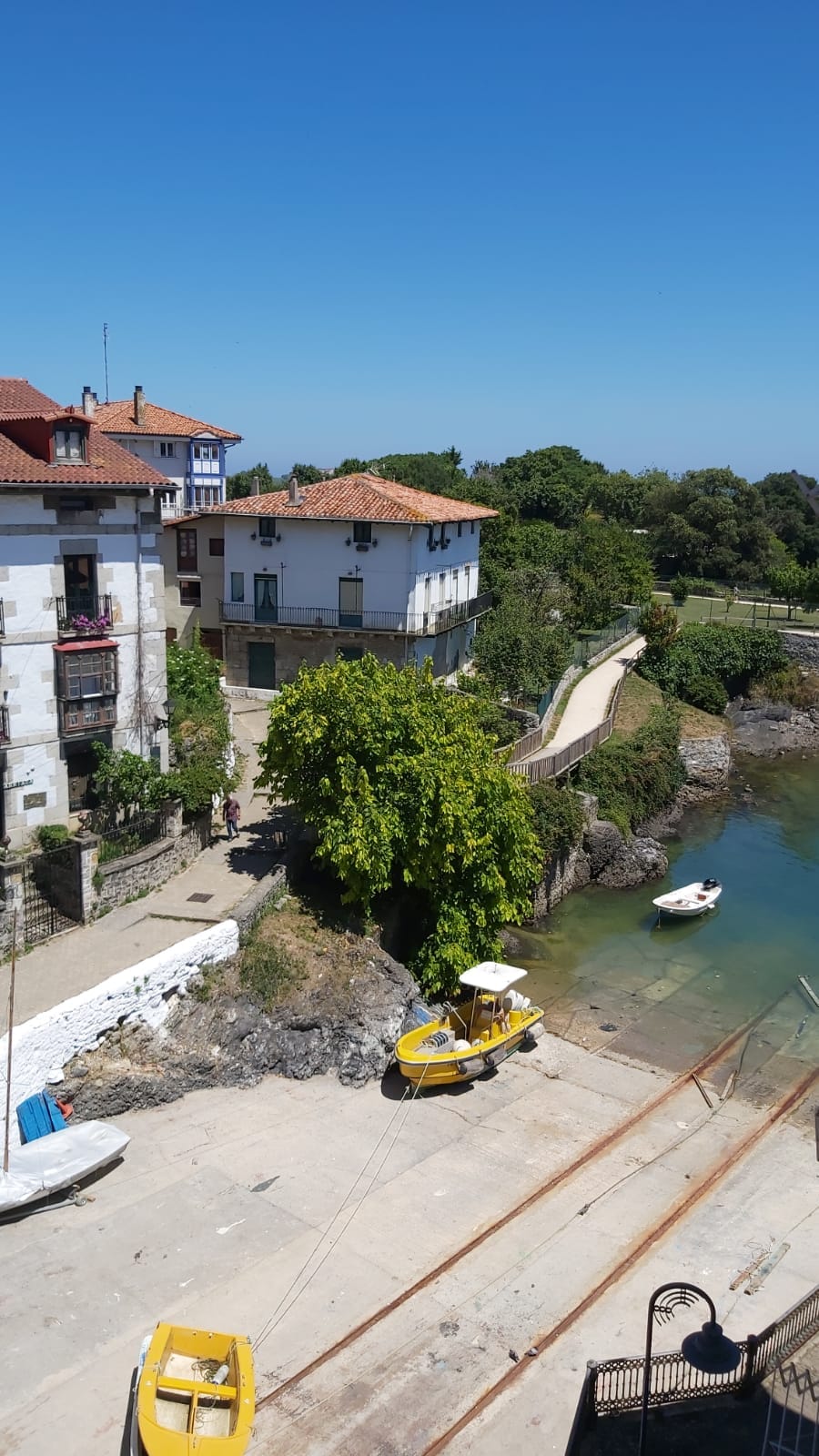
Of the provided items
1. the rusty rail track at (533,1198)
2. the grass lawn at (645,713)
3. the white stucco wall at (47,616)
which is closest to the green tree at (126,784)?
the white stucco wall at (47,616)

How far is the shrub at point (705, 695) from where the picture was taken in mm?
59281

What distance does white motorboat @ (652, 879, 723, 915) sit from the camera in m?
35.0

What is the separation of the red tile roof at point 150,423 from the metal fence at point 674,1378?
159 feet

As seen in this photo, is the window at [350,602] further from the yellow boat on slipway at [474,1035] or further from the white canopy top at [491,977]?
the white canopy top at [491,977]

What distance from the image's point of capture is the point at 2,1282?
17016 mm

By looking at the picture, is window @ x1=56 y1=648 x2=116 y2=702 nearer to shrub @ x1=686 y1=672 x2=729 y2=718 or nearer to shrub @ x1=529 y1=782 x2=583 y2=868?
shrub @ x1=529 y1=782 x2=583 y2=868

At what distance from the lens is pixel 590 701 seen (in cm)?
5012

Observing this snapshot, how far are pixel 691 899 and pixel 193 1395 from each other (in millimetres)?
24752

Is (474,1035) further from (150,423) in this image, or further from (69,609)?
(150,423)

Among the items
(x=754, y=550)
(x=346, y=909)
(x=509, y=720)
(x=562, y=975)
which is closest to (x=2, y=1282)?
(x=346, y=909)

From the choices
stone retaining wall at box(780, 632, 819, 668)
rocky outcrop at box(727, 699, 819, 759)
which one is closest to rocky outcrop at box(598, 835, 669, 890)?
rocky outcrop at box(727, 699, 819, 759)

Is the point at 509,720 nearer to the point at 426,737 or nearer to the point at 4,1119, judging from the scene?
the point at 426,737

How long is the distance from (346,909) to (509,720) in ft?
58.4

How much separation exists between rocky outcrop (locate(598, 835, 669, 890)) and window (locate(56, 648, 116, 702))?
1920cm
